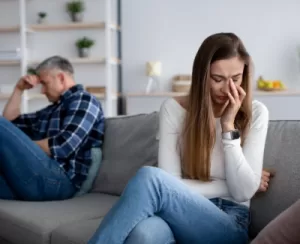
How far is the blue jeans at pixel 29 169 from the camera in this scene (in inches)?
91.1

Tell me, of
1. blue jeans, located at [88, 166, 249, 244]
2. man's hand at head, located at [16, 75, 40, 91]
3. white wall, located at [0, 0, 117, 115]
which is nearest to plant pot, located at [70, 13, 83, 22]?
white wall, located at [0, 0, 117, 115]

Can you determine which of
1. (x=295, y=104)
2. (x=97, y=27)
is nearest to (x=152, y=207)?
(x=295, y=104)

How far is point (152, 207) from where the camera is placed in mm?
1412

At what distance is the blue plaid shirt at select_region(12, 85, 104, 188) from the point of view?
7.90 ft

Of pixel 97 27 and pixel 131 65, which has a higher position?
pixel 97 27

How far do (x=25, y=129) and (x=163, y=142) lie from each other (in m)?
1.28

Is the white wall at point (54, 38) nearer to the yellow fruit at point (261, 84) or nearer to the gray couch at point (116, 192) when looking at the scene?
the yellow fruit at point (261, 84)

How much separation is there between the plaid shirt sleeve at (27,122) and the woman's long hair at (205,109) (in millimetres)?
1298

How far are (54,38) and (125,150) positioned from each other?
3593 mm

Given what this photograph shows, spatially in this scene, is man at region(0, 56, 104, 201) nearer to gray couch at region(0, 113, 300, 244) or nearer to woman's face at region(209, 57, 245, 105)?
gray couch at region(0, 113, 300, 244)

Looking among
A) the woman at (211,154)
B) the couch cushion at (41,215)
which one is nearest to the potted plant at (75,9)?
the couch cushion at (41,215)

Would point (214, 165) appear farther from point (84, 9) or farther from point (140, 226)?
point (84, 9)

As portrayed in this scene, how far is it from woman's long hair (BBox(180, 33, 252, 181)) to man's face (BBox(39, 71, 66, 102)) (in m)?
1.18

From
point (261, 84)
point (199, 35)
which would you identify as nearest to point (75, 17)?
point (199, 35)
